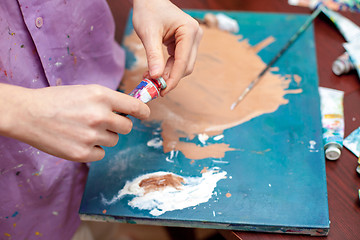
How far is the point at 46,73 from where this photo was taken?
0.69 meters

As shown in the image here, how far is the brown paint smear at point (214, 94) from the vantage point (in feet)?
2.55

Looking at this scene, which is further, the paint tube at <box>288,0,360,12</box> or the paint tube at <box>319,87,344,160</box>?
the paint tube at <box>288,0,360,12</box>

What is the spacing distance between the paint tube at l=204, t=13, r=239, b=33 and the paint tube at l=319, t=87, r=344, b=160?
307 millimetres

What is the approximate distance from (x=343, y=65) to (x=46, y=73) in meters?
0.72

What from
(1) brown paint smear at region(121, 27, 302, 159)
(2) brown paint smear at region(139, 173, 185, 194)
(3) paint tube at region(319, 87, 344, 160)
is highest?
(3) paint tube at region(319, 87, 344, 160)

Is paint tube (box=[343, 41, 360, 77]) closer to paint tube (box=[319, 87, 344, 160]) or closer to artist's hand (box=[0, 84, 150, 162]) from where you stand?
paint tube (box=[319, 87, 344, 160])

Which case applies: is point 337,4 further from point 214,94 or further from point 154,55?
point 154,55

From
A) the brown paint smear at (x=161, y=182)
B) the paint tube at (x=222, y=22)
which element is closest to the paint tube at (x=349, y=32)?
the paint tube at (x=222, y=22)

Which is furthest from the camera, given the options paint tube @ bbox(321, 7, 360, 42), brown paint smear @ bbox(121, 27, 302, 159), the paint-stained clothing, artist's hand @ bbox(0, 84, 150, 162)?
paint tube @ bbox(321, 7, 360, 42)

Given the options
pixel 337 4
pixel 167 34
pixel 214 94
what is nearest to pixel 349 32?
pixel 337 4

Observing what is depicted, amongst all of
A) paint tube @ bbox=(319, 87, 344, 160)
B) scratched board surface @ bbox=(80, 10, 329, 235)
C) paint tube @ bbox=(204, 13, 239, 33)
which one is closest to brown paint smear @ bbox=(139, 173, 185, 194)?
scratched board surface @ bbox=(80, 10, 329, 235)

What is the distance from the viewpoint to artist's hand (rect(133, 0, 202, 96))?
26.6 inches

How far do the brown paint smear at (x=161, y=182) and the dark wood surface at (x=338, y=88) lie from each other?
140 millimetres

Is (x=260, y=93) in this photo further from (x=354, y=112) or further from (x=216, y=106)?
(x=354, y=112)
